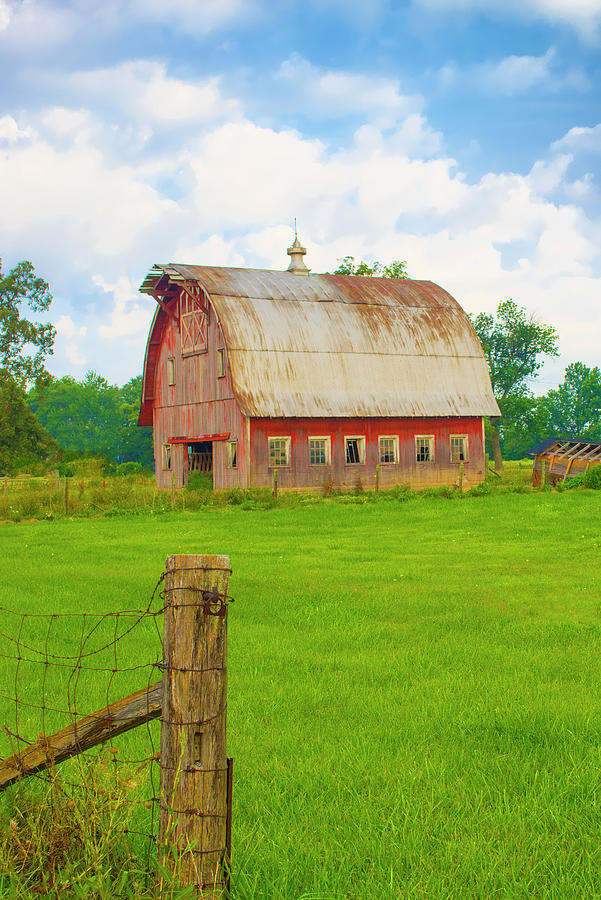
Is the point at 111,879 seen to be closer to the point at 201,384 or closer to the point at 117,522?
the point at 117,522

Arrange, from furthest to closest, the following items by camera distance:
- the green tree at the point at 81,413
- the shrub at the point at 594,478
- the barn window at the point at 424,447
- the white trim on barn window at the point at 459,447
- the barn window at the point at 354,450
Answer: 1. the green tree at the point at 81,413
2. the white trim on barn window at the point at 459,447
3. the barn window at the point at 424,447
4. the barn window at the point at 354,450
5. the shrub at the point at 594,478

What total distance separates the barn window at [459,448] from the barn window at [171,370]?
1203 centimetres

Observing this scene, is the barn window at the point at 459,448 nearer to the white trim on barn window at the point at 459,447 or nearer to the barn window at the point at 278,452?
the white trim on barn window at the point at 459,447

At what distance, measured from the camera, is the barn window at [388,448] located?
1406 inches

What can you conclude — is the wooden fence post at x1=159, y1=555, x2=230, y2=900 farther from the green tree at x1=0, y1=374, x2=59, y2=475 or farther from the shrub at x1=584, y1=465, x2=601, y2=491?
the green tree at x1=0, y1=374, x2=59, y2=475

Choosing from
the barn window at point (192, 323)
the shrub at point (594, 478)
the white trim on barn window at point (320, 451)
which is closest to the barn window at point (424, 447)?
the white trim on barn window at point (320, 451)

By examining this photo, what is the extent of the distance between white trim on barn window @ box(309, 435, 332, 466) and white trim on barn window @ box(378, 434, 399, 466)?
2.32 meters

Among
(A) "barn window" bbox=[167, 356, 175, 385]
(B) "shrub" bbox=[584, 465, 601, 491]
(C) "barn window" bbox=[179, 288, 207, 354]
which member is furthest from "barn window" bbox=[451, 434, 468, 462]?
(A) "barn window" bbox=[167, 356, 175, 385]

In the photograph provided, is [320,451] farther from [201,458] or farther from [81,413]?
[81,413]

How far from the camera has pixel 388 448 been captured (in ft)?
118

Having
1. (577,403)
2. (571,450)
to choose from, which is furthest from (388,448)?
(577,403)

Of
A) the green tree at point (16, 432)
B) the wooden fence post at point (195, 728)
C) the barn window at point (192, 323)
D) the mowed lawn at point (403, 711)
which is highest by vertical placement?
the barn window at point (192, 323)

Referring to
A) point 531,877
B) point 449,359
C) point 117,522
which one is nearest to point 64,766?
point 531,877

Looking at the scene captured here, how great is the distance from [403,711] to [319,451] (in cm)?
2723
